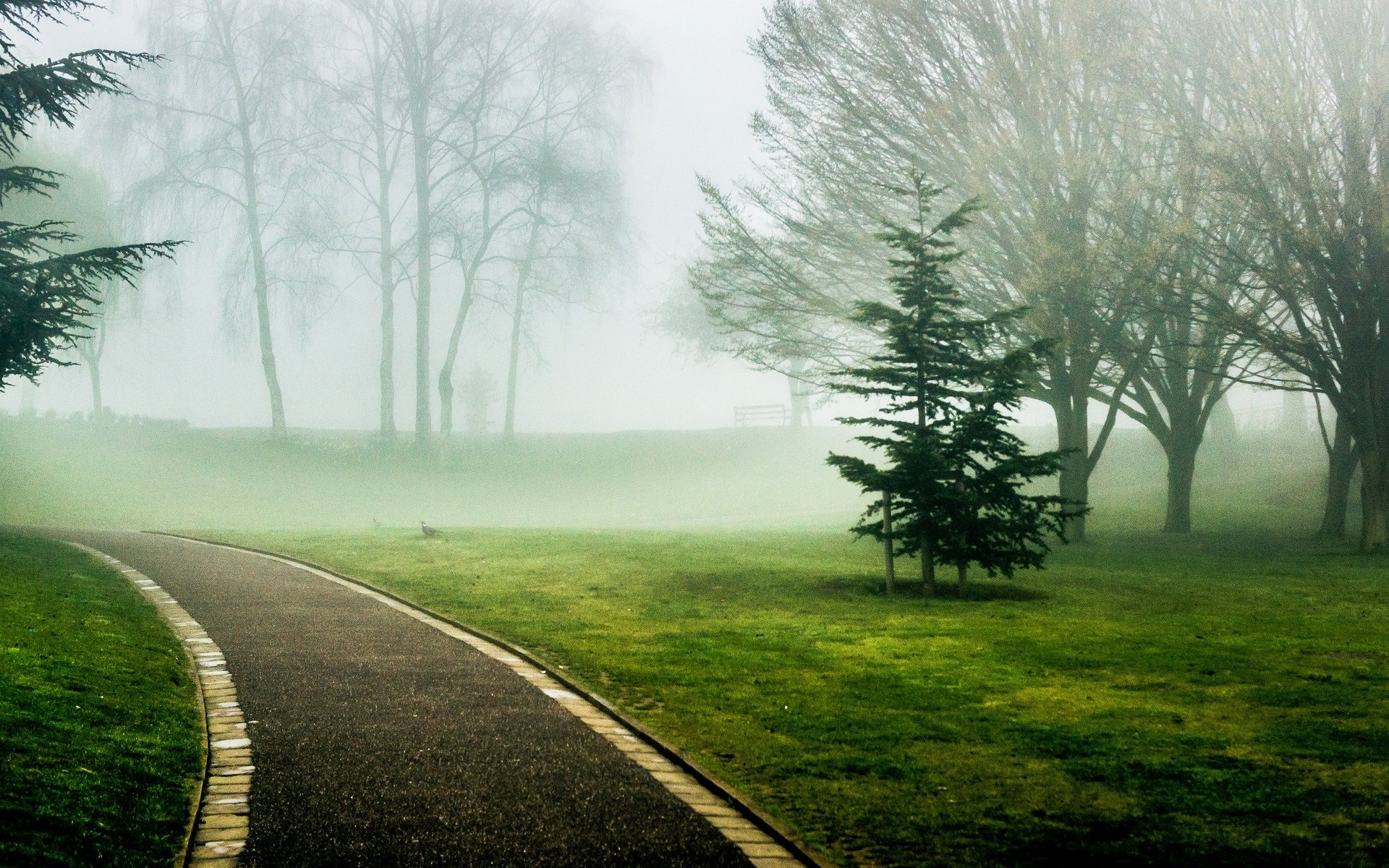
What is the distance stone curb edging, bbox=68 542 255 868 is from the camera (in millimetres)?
5160

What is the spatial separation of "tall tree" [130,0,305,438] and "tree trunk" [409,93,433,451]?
4141 millimetres

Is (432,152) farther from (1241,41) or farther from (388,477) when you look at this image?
(1241,41)

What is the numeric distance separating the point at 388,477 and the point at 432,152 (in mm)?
11766

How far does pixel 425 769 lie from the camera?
6391mm

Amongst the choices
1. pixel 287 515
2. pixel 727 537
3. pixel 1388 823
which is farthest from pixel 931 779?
pixel 287 515

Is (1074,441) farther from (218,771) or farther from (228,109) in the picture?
(228,109)

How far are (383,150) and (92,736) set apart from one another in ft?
121

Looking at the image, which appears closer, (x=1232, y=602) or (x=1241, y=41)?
(x=1232, y=602)

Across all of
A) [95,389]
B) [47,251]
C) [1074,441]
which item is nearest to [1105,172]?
[1074,441]

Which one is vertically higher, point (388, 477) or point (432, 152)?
point (432, 152)

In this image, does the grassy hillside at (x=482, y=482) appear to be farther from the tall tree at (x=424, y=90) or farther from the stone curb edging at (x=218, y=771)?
the stone curb edging at (x=218, y=771)

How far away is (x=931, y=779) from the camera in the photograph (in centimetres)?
650

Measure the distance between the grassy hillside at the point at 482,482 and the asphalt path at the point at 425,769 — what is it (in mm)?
19782

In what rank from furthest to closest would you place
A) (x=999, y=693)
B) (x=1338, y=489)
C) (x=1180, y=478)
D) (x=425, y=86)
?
(x=425, y=86)
(x=1180, y=478)
(x=1338, y=489)
(x=999, y=693)
